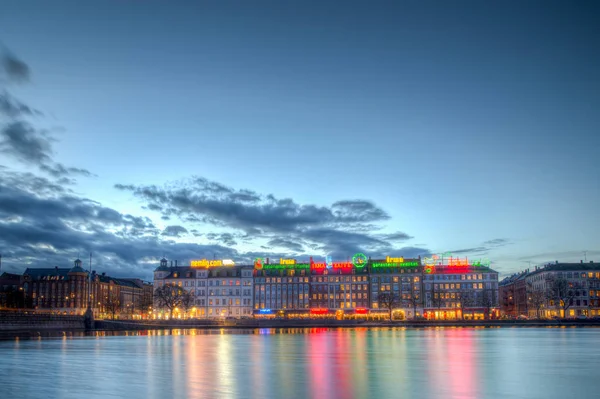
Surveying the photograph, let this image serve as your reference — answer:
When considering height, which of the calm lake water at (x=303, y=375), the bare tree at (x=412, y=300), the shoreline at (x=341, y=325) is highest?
the bare tree at (x=412, y=300)

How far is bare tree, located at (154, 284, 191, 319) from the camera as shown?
524ft

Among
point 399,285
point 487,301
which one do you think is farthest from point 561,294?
point 399,285

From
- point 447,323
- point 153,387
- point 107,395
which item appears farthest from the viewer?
point 447,323

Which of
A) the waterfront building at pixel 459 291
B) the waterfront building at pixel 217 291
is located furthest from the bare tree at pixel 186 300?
the waterfront building at pixel 459 291

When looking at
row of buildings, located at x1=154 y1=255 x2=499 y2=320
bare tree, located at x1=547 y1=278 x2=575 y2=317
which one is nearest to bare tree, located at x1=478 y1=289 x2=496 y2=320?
row of buildings, located at x1=154 y1=255 x2=499 y2=320

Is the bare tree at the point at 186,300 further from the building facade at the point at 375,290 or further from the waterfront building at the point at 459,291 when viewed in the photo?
the waterfront building at the point at 459,291

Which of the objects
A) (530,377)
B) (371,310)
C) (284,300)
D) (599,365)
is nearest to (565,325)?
(371,310)

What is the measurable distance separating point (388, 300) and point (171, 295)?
199 feet

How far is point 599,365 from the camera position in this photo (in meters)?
41.2

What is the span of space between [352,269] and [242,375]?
492ft

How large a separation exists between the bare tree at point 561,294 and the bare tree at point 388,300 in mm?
43698

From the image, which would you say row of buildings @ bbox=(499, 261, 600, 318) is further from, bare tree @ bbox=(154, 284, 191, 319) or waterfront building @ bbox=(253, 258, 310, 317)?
bare tree @ bbox=(154, 284, 191, 319)

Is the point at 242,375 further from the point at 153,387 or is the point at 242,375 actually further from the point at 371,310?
the point at 371,310

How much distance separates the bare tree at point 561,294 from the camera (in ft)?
543
